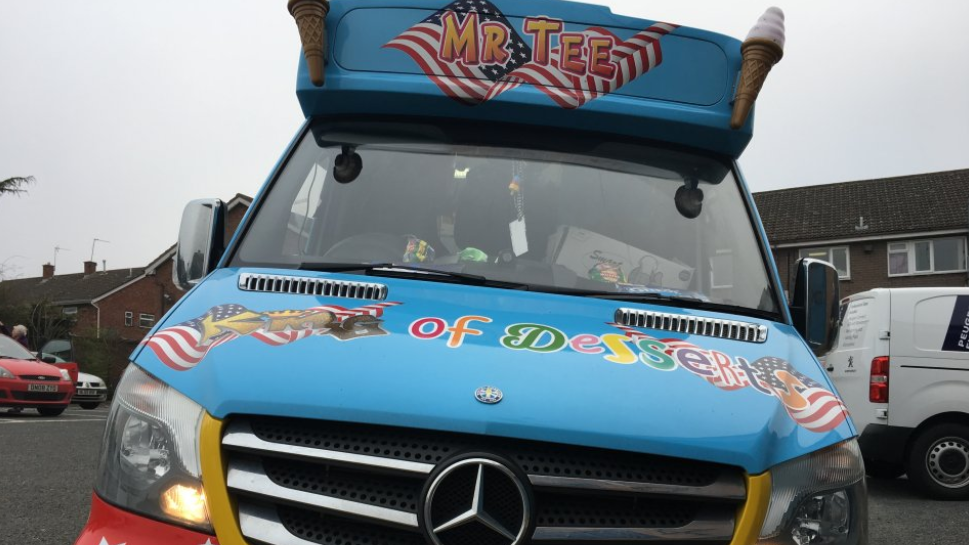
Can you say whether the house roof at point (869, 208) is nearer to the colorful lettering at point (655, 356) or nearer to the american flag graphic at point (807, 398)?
the american flag graphic at point (807, 398)

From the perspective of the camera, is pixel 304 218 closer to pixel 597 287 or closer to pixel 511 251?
pixel 511 251

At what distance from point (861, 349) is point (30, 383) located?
1278 centimetres

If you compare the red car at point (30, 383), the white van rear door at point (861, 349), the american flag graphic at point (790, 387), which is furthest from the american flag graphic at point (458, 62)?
the red car at point (30, 383)

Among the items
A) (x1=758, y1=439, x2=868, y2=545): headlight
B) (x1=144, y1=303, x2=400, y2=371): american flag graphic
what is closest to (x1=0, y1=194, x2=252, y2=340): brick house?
(x1=144, y1=303, x2=400, y2=371): american flag graphic

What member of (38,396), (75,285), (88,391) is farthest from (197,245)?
(75,285)

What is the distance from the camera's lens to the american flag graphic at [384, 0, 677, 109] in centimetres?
327

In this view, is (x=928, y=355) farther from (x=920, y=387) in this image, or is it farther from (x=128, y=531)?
(x=128, y=531)

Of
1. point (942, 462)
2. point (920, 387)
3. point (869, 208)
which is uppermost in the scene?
point (869, 208)

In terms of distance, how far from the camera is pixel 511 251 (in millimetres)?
3043

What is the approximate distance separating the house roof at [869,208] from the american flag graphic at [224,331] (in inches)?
1318

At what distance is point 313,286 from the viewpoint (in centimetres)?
266

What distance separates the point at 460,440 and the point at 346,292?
0.81 meters

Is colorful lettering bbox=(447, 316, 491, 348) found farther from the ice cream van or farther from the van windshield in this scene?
the van windshield

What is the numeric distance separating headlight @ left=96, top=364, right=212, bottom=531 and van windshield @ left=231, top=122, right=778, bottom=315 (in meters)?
0.79
